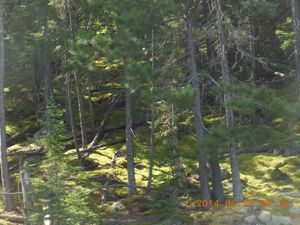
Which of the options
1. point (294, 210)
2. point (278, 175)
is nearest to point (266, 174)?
point (278, 175)

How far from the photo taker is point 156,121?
19281 millimetres

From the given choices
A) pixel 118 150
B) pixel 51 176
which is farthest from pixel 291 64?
pixel 51 176

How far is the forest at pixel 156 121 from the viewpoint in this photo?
45.9ft

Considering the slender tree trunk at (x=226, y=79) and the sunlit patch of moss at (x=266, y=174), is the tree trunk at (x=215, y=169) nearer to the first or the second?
the slender tree trunk at (x=226, y=79)

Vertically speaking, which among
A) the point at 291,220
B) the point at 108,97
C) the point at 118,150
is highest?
the point at 108,97

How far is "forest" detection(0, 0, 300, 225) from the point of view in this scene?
45.9 feet

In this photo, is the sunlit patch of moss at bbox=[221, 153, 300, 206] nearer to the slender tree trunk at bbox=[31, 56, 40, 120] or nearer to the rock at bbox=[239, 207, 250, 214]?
the rock at bbox=[239, 207, 250, 214]

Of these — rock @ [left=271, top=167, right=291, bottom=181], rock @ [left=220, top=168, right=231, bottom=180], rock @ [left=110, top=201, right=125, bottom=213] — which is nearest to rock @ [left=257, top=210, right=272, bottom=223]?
Result: rock @ [left=271, top=167, right=291, bottom=181]

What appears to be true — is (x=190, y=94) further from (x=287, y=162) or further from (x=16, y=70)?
(x=16, y=70)

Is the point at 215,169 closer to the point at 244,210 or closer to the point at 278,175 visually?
the point at 244,210

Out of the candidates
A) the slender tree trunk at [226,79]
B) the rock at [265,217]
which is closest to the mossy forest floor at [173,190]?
the rock at [265,217]

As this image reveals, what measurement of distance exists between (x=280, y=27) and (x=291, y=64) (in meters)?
2.39

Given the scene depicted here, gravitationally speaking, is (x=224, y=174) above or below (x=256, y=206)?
above

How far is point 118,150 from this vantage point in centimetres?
2456
